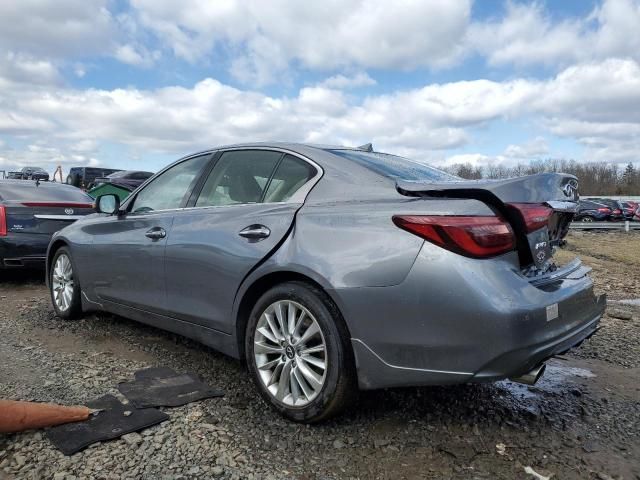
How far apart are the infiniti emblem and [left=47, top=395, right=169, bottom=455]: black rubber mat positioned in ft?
8.10

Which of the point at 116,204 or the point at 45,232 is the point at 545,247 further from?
the point at 45,232

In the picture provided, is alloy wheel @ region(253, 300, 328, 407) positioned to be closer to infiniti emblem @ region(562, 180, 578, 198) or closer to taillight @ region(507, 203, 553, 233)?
taillight @ region(507, 203, 553, 233)

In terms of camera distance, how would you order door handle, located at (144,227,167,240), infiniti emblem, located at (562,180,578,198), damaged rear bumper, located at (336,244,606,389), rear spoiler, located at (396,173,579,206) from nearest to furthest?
damaged rear bumper, located at (336,244,606,389)
rear spoiler, located at (396,173,579,206)
infiniti emblem, located at (562,180,578,198)
door handle, located at (144,227,167,240)

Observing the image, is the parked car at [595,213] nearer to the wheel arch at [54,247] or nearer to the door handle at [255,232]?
the wheel arch at [54,247]

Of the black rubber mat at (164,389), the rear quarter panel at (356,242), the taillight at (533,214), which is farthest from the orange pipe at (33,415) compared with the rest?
the taillight at (533,214)

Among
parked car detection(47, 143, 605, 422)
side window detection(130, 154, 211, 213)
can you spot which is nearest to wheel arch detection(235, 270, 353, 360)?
parked car detection(47, 143, 605, 422)

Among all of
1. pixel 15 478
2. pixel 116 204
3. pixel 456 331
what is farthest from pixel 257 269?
pixel 116 204

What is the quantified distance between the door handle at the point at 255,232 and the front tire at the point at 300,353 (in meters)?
0.32

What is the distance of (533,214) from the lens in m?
2.52

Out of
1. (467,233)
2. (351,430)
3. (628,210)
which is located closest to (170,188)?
(351,430)

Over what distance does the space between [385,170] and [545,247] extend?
0.95m

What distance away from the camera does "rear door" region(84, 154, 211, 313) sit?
12.3 ft

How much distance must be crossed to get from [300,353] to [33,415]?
4.47 ft

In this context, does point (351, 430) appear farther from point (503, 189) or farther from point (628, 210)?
point (628, 210)
